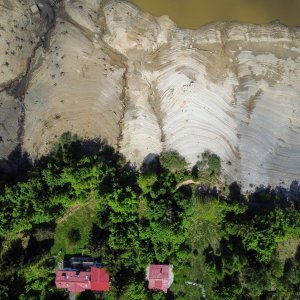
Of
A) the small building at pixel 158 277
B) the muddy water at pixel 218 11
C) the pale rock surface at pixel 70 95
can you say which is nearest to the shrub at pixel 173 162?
the pale rock surface at pixel 70 95

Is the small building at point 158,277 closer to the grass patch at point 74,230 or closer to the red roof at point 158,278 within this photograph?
the red roof at point 158,278

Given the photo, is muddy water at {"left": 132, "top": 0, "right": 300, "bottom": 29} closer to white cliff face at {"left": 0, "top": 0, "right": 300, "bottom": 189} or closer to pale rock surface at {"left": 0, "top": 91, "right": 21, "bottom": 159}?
white cliff face at {"left": 0, "top": 0, "right": 300, "bottom": 189}

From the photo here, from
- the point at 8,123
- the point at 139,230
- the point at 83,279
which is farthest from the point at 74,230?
the point at 8,123

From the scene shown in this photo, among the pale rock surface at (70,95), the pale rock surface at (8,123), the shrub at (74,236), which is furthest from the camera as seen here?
the pale rock surface at (70,95)

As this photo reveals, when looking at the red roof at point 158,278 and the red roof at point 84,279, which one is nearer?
the red roof at point 84,279

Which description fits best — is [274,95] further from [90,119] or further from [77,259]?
[77,259]

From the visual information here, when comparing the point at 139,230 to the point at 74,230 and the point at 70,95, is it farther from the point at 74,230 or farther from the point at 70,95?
the point at 70,95

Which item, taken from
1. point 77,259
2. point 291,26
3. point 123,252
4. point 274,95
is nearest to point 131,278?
point 123,252
